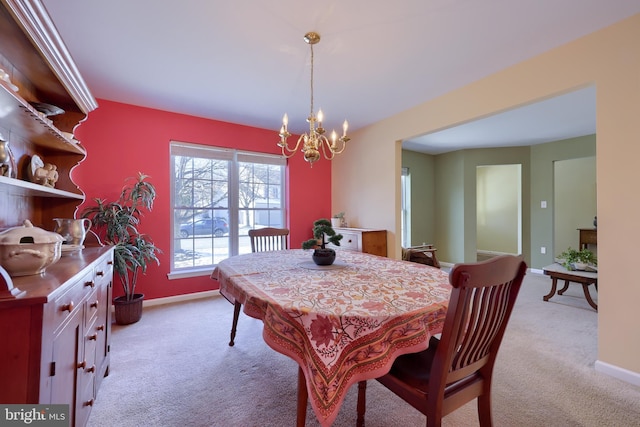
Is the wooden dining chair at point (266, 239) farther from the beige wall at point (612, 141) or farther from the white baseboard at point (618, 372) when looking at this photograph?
the white baseboard at point (618, 372)

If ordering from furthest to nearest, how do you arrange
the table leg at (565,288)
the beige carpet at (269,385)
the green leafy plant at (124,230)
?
the table leg at (565,288)
the green leafy plant at (124,230)
the beige carpet at (269,385)

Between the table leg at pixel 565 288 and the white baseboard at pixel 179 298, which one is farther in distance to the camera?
the table leg at pixel 565 288

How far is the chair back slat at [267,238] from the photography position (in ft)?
9.44

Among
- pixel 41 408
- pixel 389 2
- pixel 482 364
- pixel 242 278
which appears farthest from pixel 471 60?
pixel 41 408

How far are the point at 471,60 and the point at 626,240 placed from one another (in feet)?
5.79

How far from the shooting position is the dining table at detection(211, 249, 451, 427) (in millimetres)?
998

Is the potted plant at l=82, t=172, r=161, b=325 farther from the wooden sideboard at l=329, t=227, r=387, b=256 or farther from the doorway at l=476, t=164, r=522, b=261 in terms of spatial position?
the doorway at l=476, t=164, r=522, b=261

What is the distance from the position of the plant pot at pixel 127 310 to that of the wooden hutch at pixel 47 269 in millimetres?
992

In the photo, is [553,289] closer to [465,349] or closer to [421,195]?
[421,195]

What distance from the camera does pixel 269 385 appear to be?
5.96 feet

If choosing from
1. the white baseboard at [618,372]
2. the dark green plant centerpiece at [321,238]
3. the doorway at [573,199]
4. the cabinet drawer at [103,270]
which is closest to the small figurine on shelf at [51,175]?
the cabinet drawer at [103,270]

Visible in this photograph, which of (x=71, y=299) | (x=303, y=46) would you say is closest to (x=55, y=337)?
(x=71, y=299)

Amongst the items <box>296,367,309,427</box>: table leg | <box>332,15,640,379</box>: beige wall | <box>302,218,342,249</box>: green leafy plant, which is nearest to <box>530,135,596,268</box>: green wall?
<box>332,15,640,379</box>: beige wall

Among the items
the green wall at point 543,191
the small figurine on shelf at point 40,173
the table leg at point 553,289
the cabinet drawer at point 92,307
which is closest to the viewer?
the cabinet drawer at point 92,307
